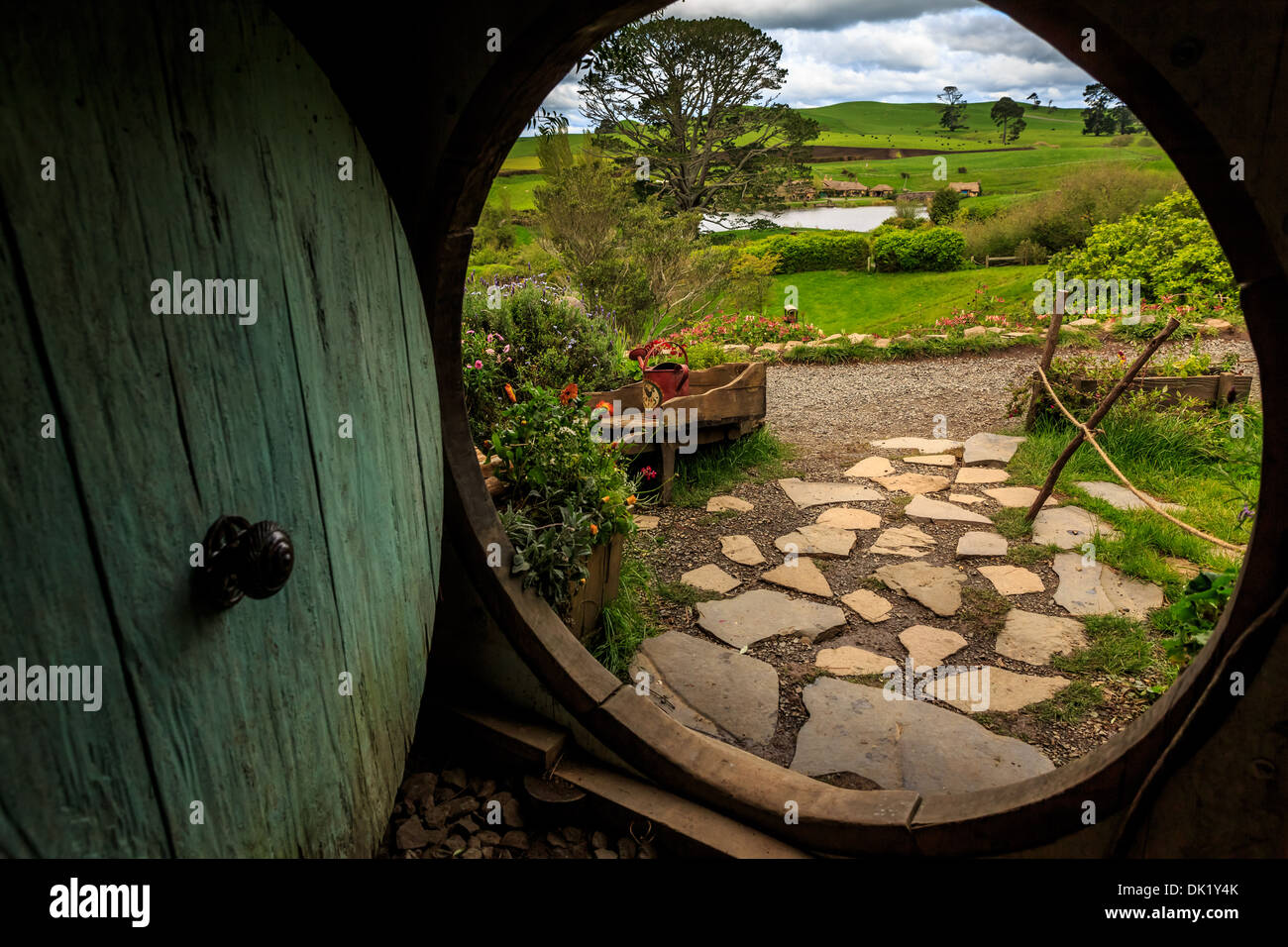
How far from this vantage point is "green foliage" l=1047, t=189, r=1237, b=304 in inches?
232

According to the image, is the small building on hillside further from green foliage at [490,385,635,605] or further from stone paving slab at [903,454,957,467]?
green foliage at [490,385,635,605]

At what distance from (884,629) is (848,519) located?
1442 mm

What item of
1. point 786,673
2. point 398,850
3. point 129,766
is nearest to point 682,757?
point 398,850

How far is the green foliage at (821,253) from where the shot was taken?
67.8 ft

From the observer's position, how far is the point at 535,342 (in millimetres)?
5355

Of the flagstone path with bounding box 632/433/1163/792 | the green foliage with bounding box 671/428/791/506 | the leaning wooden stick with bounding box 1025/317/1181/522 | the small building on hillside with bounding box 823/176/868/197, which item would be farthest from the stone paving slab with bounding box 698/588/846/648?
the small building on hillside with bounding box 823/176/868/197

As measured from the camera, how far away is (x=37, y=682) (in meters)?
0.76

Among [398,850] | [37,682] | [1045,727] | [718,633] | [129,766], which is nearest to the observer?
[37,682]

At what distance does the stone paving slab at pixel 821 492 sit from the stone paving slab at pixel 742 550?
80 centimetres

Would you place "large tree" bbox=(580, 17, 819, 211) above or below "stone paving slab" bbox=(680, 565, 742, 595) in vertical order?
above

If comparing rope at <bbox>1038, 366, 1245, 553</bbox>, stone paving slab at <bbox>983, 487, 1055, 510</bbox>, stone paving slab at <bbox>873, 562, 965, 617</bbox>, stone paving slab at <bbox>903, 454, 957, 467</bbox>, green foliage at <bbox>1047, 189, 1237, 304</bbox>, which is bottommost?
stone paving slab at <bbox>873, 562, 965, 617</bbox>

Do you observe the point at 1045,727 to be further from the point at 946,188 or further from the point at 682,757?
the point at 946,188

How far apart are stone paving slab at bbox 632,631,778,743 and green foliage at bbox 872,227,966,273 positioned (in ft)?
58.4
